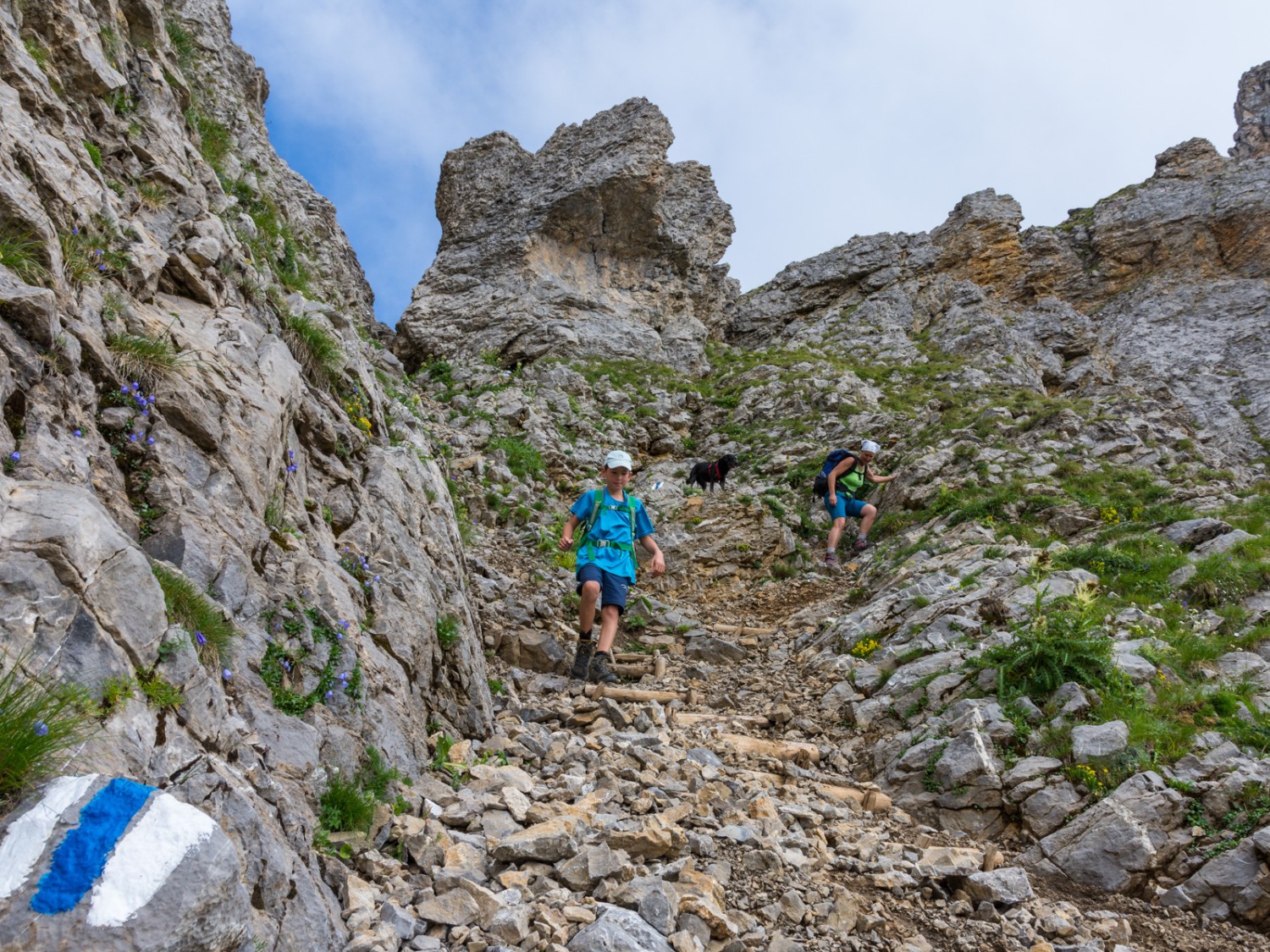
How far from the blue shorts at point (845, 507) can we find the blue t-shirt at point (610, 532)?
6113 mm

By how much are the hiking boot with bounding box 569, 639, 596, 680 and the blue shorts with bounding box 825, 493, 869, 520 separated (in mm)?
6907

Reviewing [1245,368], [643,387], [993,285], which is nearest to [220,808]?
[643,387]

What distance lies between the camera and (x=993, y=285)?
31.5m

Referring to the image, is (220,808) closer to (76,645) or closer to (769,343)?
(76,645)

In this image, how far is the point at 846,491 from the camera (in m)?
14.3

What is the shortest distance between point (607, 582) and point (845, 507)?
6948 mm

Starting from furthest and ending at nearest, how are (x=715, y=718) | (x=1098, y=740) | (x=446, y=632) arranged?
(x=715, y=718), (x=446, y=632), (x=1098, y=740)

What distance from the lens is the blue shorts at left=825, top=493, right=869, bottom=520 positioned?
1387 centimetres

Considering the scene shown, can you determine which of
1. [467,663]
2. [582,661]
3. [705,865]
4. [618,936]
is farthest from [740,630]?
[618,936]

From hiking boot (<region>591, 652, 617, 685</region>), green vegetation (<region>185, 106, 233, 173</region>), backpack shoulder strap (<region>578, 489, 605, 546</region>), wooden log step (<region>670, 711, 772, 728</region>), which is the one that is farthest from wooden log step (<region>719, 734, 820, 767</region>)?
green vegetation (<region>185, 106, 233, 173</region>)

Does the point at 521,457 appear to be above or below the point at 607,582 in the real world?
above

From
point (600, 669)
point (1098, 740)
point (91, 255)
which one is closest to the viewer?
point (91, 255)

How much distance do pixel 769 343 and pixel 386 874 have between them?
28.7m

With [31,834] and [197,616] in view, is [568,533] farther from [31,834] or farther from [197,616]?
[31,834]
